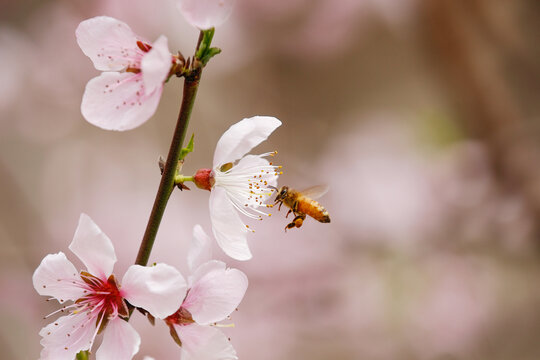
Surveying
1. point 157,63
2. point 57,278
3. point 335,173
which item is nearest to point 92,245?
point 57,278

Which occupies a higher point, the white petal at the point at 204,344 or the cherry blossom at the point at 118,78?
the cherry blossom at the point at 118,78

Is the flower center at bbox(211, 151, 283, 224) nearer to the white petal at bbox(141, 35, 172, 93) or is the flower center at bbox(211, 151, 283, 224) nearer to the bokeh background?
the white petal at bbox(141, 35, 172, 93)

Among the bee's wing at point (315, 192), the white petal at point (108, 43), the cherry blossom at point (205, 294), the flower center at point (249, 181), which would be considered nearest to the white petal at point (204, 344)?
the cherry blossom at point (205, 294)

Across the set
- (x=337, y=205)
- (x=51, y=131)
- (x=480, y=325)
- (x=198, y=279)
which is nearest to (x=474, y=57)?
(x=337, y=205)

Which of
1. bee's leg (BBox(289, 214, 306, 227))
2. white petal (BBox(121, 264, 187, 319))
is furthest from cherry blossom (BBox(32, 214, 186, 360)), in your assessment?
bee's leg (BBox(289, 214, 306, 227))

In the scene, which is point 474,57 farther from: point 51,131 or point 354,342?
point 51,131

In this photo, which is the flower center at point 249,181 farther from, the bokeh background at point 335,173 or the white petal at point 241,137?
the bokeh background at point 335,173
